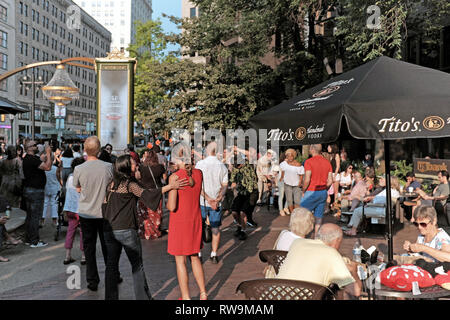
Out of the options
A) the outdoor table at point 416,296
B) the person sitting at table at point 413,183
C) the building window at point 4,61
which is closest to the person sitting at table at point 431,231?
the outdoor table at point 416,296

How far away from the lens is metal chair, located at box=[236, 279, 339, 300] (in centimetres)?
302

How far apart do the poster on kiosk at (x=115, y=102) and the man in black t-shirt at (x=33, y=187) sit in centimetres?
826

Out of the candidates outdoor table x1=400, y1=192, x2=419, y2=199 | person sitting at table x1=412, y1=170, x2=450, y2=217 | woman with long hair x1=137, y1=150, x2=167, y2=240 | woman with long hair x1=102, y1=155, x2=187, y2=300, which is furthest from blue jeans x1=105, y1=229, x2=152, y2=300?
outdoor table x1=400, y1=192, x2=419, y2=199

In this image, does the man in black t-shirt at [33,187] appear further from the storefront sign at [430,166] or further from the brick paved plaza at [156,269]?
the storefront sign at [430,166]

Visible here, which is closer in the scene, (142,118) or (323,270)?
(323,270)

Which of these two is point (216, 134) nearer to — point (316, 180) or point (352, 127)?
point (316, 180)

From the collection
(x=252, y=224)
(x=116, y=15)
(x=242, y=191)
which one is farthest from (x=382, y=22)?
(x=116, y=15)

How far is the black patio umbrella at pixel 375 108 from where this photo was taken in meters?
3.73

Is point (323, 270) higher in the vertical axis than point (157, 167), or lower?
lower

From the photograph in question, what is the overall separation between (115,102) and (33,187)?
8.98m

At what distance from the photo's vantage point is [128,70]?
16.8m
